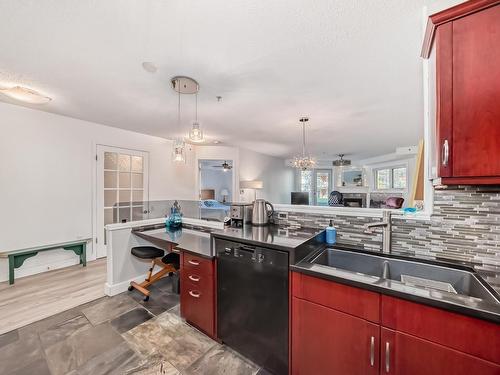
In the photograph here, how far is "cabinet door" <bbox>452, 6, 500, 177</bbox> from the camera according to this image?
0.91m

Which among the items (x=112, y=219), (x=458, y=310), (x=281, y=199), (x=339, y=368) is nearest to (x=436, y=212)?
(x=458, y=310)

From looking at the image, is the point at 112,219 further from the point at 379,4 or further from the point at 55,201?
the point at 379,4

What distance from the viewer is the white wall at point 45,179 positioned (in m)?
2.85

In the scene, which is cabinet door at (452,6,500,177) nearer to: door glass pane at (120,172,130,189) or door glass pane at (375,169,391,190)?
door glass pane at (120,172,130,189)

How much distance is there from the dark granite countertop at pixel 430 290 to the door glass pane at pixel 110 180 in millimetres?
3799

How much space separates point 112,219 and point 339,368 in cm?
407

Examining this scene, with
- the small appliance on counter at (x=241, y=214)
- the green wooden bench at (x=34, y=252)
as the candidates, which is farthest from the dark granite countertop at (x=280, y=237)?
the green wooden bench at (x=34, y=252)

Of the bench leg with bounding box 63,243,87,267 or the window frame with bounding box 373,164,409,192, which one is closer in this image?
the bench leg with bounding box 63,243,87,267

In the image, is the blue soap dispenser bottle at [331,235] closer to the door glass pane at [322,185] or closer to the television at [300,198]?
the television at [300,198]

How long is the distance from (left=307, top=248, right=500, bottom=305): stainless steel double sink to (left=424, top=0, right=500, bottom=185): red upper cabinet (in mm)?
520

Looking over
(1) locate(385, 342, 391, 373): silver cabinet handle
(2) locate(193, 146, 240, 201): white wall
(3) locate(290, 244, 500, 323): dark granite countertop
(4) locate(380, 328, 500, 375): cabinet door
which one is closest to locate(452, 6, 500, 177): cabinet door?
(3) locate(290, 244, 500, 323): dark granite countertop

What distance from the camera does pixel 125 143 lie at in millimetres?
3973

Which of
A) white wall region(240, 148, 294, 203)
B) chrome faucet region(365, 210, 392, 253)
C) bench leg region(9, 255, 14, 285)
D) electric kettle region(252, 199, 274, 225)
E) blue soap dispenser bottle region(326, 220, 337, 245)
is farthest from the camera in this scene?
white wall region(240, 148, 294, 203)

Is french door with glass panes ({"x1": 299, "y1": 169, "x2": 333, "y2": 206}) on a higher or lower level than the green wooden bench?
higher
